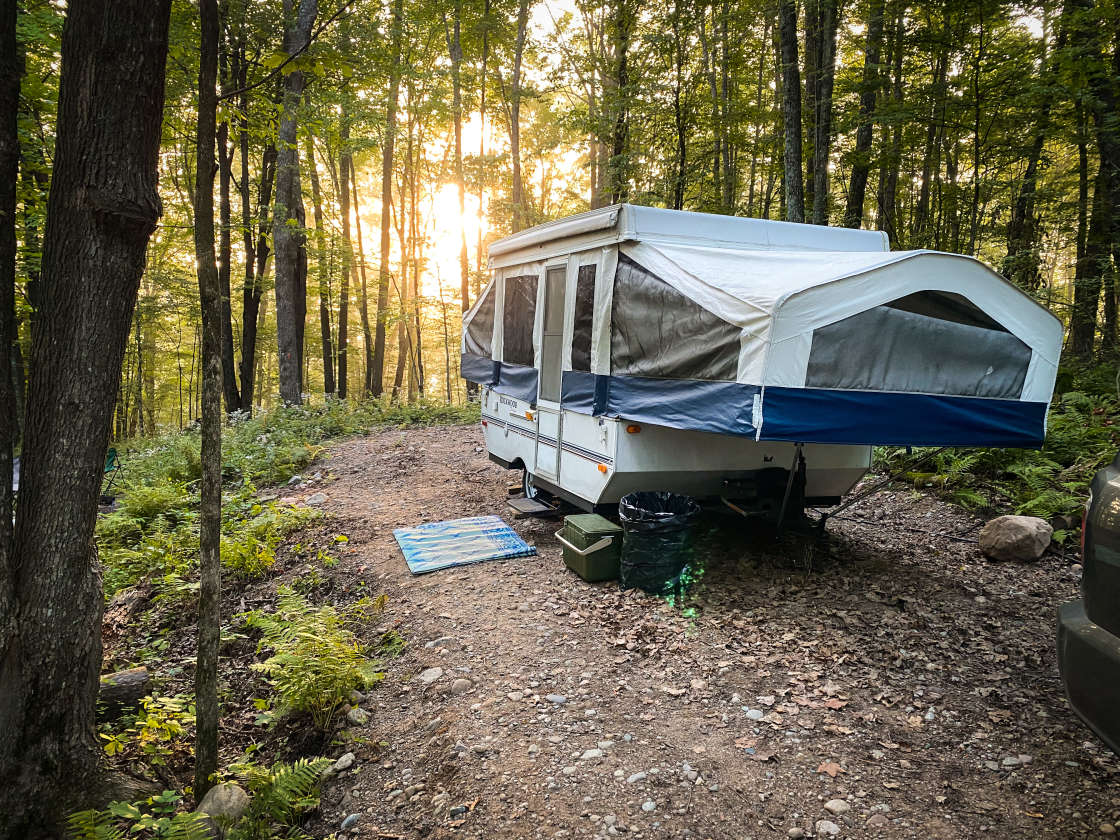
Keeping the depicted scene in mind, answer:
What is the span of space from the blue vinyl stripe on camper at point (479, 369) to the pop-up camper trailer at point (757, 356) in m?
1.45

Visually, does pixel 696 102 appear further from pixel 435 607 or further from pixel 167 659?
pixel 167 659

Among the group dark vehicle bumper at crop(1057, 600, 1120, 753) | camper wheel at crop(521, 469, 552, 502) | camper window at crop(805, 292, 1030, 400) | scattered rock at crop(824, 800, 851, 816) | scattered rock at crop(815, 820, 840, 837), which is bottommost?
scattered rock at crop(815, 820, 840, 837)

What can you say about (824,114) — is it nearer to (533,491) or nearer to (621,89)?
(621,89)

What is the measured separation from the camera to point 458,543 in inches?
254

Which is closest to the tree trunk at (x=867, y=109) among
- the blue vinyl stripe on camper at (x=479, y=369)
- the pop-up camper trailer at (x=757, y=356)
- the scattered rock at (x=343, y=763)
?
the pop-up camper trailer at (x=757, y=356)

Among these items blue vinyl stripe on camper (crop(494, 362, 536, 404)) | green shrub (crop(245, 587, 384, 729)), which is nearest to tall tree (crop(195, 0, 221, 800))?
green shrub (crop(245, 587, 384, 729))

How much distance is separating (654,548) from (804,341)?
6.59 feet

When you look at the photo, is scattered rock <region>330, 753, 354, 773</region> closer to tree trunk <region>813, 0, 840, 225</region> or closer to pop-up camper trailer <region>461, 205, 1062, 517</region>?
pop-up camper trailer <region>461, 205, 1062, 517</region>

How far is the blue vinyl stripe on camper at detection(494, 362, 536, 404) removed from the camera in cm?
727

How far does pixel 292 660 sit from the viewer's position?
404 cm

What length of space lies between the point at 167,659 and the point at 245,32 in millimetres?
13097

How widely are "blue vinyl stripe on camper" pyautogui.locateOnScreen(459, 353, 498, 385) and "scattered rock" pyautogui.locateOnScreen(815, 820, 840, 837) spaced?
6.51m

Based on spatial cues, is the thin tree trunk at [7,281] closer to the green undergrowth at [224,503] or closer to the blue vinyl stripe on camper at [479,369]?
the green undergrowth at [224,503]

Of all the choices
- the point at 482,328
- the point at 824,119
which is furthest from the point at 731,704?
the point at 824,119
